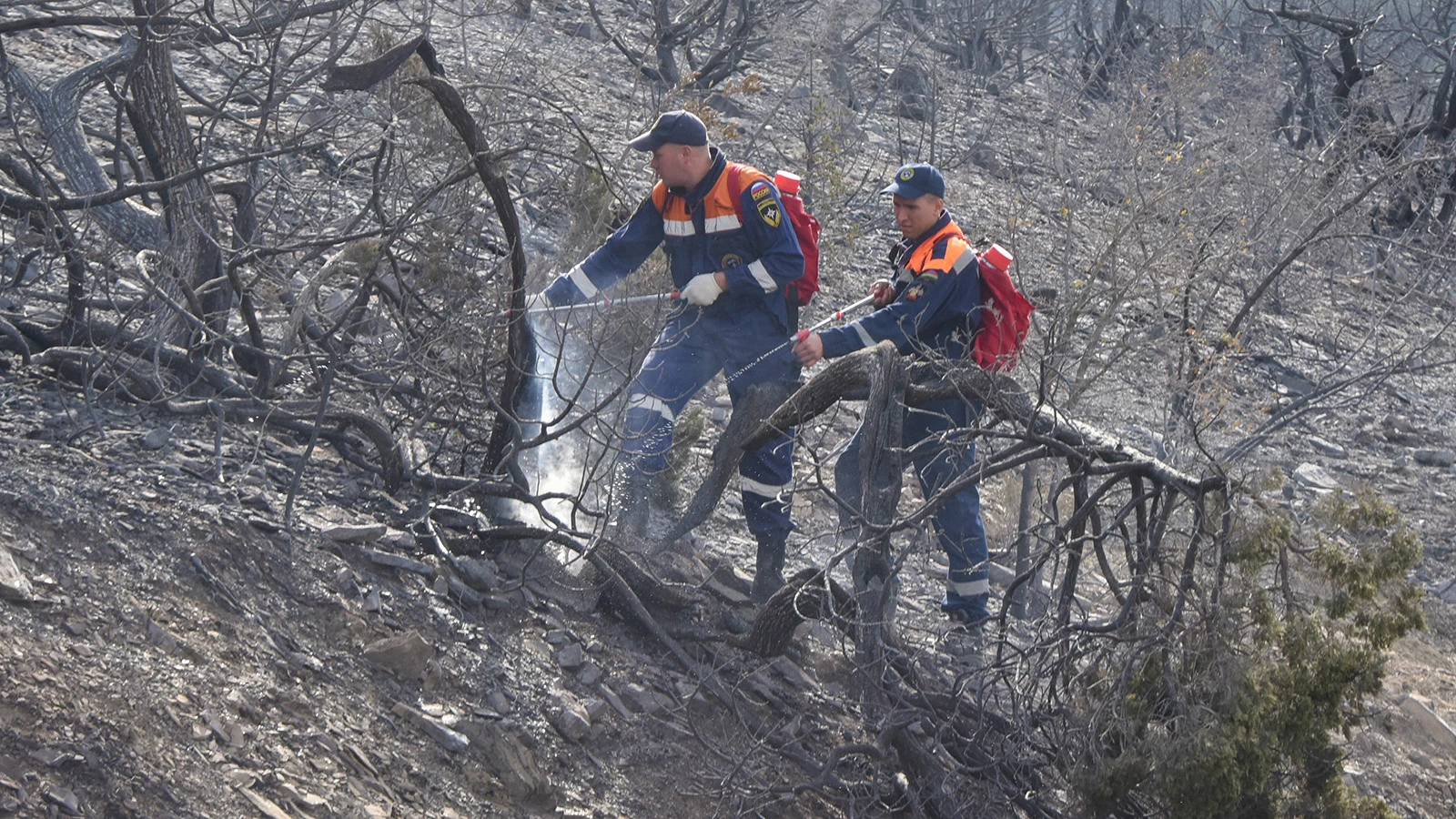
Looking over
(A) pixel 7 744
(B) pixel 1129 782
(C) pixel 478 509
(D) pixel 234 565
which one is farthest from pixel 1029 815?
(A) pixel 7 744

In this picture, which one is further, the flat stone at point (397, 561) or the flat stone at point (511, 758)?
the flat stone at point (397, 561)

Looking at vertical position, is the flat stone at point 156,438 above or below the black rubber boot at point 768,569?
above

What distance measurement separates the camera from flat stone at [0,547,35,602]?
2.86 meters

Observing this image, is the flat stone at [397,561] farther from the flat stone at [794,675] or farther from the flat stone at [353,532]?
the flat stone at [794,675]

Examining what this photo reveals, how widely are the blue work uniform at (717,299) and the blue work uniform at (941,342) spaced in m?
0.29

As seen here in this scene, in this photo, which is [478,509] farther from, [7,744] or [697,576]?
[7,744]

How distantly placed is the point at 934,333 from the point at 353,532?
2080mm

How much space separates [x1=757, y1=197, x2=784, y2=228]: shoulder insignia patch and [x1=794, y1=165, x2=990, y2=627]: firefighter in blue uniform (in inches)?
16.8

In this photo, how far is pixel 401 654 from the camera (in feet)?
11.3

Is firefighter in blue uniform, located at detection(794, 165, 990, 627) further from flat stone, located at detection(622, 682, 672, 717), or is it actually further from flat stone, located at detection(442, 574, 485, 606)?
flat stone, located at detection(442, 574, 485, 606)

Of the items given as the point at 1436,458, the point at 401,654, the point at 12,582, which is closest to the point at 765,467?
the point at 401,654

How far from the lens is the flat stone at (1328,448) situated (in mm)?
8742

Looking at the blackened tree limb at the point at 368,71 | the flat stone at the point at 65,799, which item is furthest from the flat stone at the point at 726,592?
the flat stone at the point at 65,799

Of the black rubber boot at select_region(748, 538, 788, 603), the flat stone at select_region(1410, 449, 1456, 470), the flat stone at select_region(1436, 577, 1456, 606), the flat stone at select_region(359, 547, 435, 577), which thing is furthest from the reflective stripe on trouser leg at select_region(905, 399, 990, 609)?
the flat stone at select_region(1410, 449, 1456, 470)
